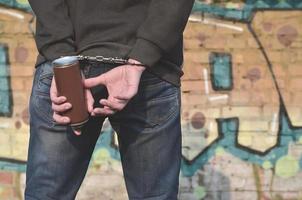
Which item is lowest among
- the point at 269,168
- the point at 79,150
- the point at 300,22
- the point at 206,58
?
the point at 269,168

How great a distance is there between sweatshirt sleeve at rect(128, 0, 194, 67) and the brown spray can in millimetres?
196

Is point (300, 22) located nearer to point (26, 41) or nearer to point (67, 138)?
point (26, 41)

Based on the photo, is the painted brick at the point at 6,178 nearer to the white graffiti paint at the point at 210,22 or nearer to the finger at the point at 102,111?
the white graffiti paint at the point at 210,22

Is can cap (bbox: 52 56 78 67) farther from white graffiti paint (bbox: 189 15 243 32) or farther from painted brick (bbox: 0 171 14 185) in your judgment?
painted brick (bbox: 0 171 14 185)

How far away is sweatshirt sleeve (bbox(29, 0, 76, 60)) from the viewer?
2.09 metres

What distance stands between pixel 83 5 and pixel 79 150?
507 mm

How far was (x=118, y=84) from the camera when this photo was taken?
205 centimetres

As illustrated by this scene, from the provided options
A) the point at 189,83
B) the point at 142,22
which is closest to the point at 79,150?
the point at 142,22

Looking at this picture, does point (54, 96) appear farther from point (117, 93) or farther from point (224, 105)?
point (224, 105)

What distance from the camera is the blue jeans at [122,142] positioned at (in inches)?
84.9

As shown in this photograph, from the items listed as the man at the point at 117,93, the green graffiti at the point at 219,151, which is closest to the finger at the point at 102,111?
the man at the point at 117,93

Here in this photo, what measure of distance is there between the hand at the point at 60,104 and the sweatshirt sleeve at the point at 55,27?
0.11m

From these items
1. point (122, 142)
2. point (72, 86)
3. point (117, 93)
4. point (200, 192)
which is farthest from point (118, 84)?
point (200, 192)

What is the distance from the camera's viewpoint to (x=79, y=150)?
7.22 ft
